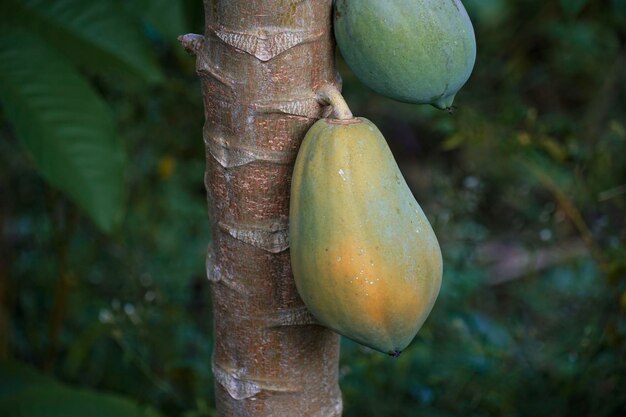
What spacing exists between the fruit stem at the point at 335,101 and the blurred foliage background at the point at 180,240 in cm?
57

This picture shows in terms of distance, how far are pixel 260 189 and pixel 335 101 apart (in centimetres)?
11

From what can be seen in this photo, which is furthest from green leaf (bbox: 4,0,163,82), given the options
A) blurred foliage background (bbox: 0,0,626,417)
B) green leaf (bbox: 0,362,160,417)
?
green leaf (bbox: 0,362,160,417)

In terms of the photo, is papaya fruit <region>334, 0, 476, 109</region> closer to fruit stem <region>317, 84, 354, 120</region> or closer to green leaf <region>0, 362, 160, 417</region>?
fruit stem <region>317, 84, 354, 120</region>

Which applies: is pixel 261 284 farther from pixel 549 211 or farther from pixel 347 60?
pixel 549 211

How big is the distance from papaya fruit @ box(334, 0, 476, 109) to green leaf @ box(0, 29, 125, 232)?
2.23ft

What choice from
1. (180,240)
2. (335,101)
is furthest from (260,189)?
(180,240)

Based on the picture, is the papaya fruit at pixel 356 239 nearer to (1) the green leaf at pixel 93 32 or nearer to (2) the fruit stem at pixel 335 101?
(2) the fruit stem at pixel 335 101

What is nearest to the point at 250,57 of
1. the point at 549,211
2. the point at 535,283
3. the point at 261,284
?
the point at 261,284

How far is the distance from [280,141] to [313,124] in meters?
0.04

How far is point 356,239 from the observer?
2.53ft

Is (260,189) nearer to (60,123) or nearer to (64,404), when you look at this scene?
(60,123)

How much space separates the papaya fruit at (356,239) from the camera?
77cm

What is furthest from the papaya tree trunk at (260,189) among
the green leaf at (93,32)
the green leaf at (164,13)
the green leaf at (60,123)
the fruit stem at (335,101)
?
the green leaf at (164,13)

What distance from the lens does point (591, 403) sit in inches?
59.1
